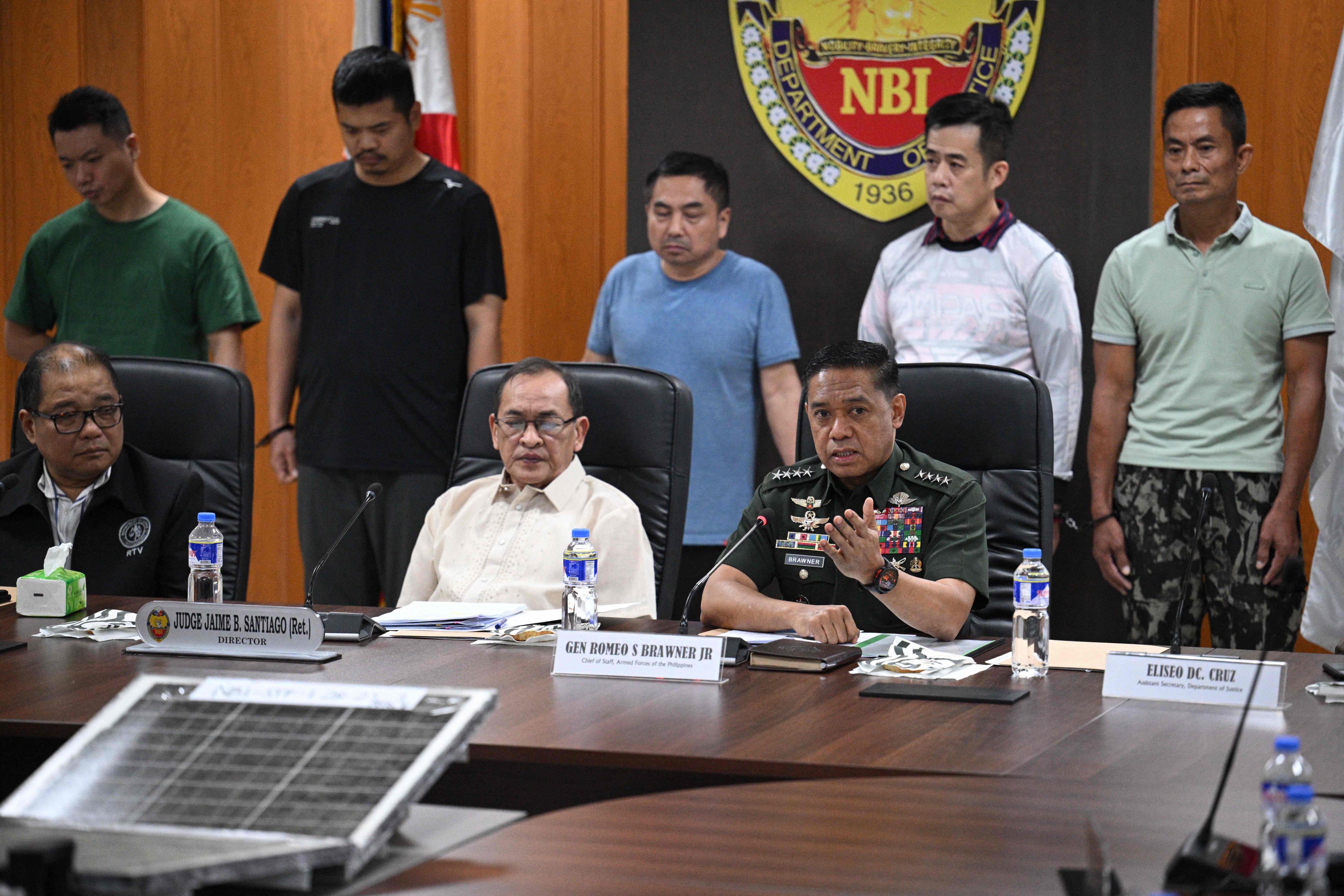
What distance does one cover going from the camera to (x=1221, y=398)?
320cm

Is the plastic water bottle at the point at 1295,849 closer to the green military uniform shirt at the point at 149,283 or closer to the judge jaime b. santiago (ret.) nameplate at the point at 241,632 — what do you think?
the judge jaime b. santiago (ret.) nameplate at the point at 241,632

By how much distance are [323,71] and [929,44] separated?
2012mm

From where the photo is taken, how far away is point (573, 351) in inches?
175

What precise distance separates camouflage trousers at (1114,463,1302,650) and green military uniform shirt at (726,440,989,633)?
75 cm

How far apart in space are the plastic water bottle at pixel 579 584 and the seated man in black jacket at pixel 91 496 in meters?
0.97

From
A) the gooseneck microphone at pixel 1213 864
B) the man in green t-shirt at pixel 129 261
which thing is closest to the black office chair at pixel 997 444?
the gooseneck microphone at pixel 1213 864

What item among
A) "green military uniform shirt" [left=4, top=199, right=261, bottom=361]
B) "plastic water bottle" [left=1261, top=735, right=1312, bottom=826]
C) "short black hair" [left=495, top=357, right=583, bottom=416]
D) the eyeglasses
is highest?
"green military uniform shirt" [left=4, top=199, right=261, bottom=361]

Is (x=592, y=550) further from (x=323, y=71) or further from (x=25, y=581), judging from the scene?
(x=323, y=71)

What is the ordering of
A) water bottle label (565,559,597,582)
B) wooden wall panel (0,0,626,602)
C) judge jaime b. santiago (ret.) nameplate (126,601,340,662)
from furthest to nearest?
1. wooden wall panel (0,0,626,602)
2. water bottle label (565,559,597,582)
3. judge jaime b. santiago (ret.) nameplate (126,601,340,662)

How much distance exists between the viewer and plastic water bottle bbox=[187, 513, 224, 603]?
2527 mm

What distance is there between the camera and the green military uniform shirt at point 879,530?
2.45m

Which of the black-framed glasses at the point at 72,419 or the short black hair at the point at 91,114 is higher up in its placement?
the short black hair at the point at 91,114

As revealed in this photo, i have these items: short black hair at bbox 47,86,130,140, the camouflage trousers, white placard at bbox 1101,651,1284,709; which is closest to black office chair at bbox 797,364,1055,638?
the camouflage trousers

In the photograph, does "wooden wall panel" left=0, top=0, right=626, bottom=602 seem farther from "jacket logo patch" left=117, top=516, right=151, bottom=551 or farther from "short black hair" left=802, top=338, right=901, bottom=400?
"short black hair" left=802, top=338, right=901, bottom=400
